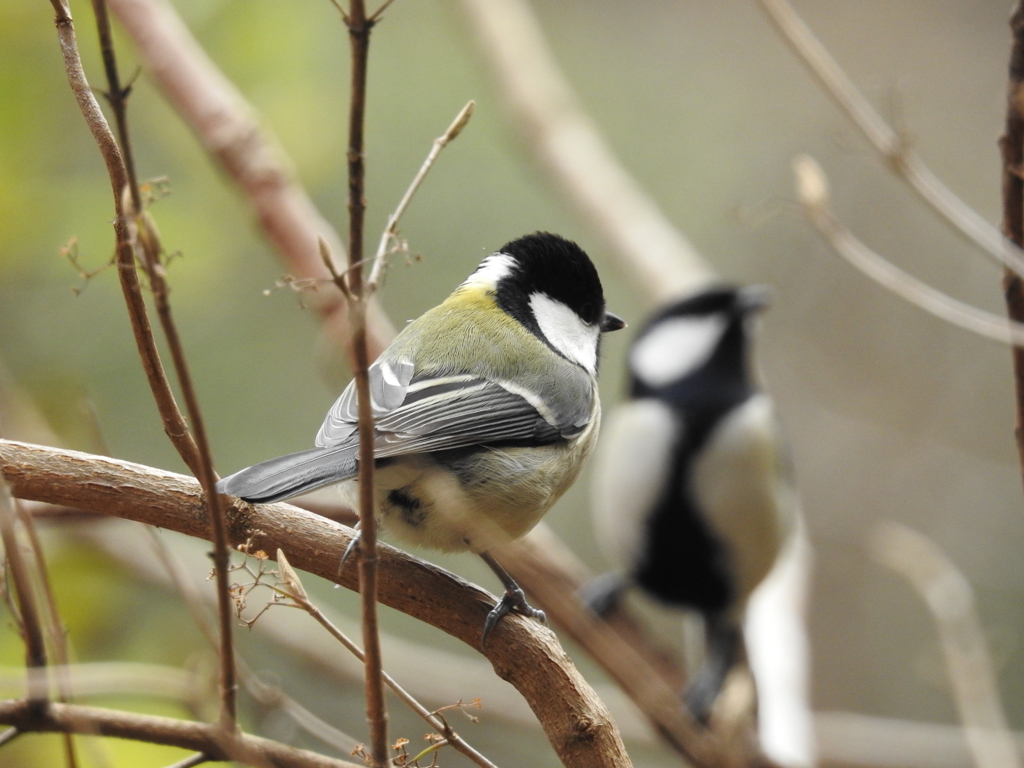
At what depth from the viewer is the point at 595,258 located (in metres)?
3.22

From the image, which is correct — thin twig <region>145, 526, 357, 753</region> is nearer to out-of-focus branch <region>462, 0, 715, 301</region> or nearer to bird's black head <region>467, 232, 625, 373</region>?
bird's black head <region>467, 232, 625, 373</region>

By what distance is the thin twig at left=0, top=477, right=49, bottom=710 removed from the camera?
55cm

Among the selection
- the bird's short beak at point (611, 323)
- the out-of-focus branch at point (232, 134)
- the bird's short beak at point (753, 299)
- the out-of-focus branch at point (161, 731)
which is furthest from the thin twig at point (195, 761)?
the bird's short beak at point (753, 299)

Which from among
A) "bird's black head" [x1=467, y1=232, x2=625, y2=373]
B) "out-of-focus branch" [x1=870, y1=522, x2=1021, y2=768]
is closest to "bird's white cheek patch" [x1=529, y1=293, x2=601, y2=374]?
"bird's black head" [x1=467, y1=232, x2=625, y2=373]

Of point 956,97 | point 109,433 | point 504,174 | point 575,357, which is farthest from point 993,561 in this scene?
point 109,433

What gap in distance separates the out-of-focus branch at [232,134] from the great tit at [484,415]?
0.61 metres

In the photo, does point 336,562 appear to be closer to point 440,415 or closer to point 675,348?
point 440,415

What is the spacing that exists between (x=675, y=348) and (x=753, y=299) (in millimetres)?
171

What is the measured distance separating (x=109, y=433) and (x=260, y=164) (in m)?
0.70

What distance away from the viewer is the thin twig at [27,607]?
1.82 ft

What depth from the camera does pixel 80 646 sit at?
4.61 ft

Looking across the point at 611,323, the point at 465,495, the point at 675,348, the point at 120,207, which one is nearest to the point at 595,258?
the point at 675,348

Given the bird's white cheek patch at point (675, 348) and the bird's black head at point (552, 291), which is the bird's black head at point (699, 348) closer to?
the bird's white cheek patch at point (675, 348)

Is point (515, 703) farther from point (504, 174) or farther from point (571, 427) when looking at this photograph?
point (504, 174)
